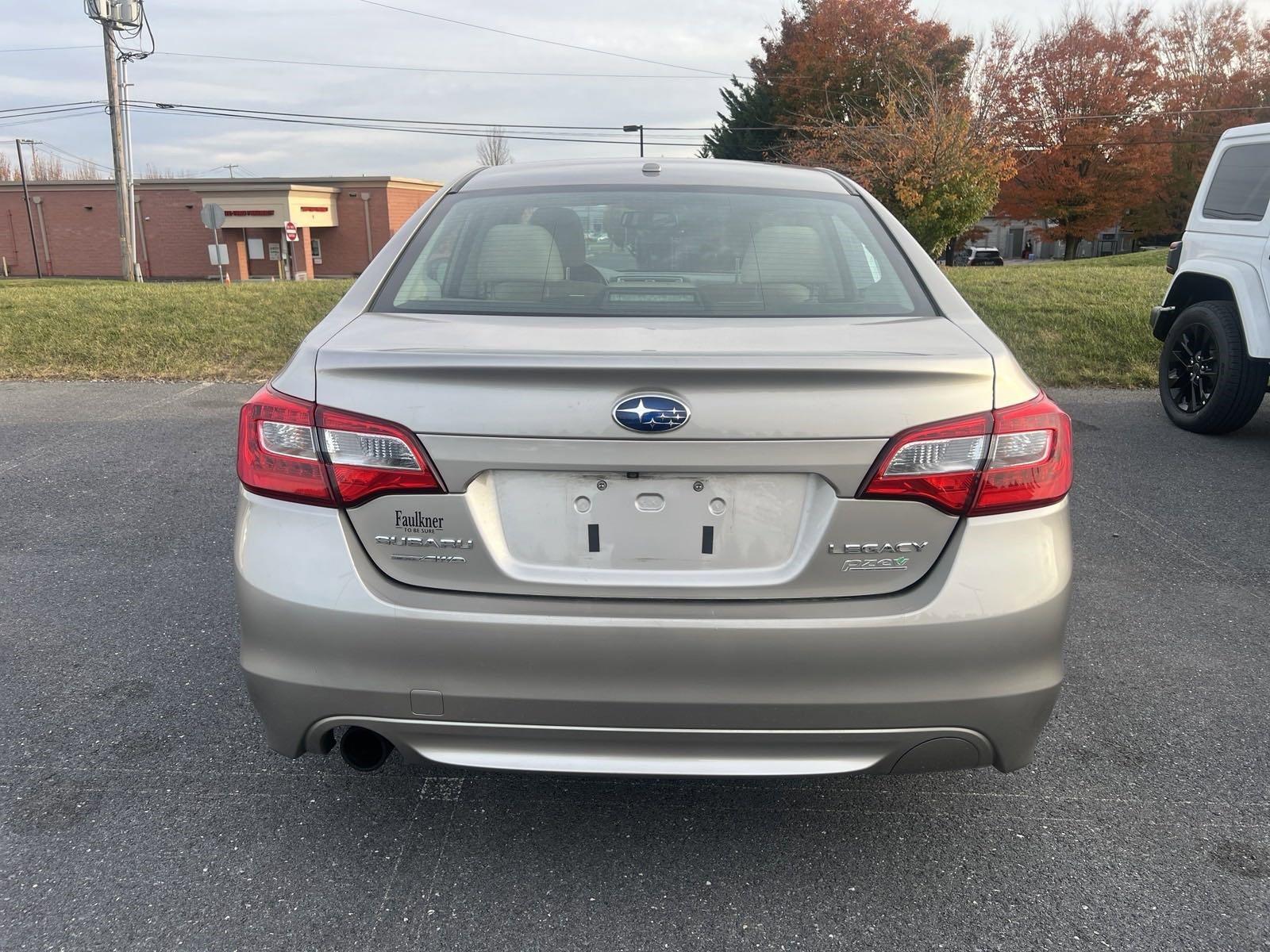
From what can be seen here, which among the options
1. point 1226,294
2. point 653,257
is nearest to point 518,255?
point 653,257

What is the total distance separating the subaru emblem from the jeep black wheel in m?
5.89

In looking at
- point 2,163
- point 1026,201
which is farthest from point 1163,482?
point 2,163

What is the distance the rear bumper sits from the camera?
1.92 meters

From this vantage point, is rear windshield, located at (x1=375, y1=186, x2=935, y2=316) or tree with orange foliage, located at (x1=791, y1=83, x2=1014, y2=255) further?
tree with orange foliage, located at (x1=791, y1=83, x2=1014, y2=255)

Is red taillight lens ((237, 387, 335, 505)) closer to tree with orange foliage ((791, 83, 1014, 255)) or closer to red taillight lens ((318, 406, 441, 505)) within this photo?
red taillight lens ((318, 406, 441, 505))

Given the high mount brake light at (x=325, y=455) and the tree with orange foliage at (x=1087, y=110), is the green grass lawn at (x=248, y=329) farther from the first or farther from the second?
the tree with orange foliage at (x=1087, y=110)

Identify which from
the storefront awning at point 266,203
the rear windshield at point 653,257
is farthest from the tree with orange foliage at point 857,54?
the rear windshield at point 653,257

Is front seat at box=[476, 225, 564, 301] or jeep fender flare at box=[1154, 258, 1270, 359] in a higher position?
front seat at box=[476, 225, 564, 301]

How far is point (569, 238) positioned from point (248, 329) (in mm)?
8448

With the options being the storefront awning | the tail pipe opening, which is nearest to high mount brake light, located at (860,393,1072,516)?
the tail pipe opening

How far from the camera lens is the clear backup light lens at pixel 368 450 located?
1913 millimetres

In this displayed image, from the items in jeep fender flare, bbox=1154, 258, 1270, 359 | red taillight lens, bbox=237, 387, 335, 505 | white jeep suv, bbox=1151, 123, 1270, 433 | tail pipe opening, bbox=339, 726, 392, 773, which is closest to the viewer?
red taillight lens, bbox=237, 387, 335, 505

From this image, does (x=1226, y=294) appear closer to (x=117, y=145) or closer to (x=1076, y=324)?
(x=1076, y=324)

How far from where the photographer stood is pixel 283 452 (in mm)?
2014
